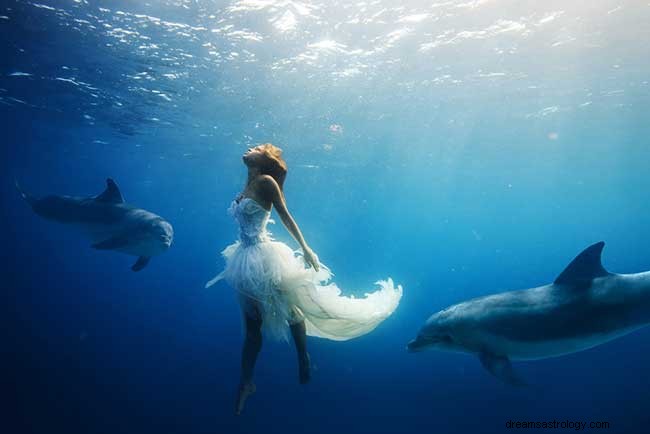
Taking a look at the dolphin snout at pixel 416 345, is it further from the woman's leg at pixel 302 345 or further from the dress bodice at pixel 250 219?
the dress bodice at pixel 250 219

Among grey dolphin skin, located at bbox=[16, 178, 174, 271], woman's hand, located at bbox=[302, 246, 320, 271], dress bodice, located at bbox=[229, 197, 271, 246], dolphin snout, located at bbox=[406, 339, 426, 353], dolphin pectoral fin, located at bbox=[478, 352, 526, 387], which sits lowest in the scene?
dolphin pectoral fin, located at bbox=[478, 352, 526, 387]

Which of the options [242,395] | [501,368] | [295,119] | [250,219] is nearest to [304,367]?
[242,395]

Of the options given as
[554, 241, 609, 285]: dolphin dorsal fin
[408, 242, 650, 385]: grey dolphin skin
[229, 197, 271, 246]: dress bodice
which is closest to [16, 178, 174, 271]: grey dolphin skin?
[229, 197, 271, 246]: dress bodice

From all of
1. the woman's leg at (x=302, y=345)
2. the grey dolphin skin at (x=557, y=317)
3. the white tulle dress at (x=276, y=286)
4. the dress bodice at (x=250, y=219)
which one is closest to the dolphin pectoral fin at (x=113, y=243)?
the white tulle dress at (x=276, y=286)

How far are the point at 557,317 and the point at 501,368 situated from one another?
114cm

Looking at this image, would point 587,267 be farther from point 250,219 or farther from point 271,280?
point 250,219

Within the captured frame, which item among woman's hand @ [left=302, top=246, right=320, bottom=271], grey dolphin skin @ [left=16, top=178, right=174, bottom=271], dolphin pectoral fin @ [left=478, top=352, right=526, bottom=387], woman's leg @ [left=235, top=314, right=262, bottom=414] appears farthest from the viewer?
grey dolphin skin @ [left=16, top=178, right=174, bottom=271]

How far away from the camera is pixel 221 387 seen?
479 inches

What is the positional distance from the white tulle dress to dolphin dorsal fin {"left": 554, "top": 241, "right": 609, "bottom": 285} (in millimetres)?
3523

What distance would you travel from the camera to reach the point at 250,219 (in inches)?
160

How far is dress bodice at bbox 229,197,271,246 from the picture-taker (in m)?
3.98

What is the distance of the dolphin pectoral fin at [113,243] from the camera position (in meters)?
11.2

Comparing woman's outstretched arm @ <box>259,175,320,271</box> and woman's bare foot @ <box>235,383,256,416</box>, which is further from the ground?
woman's outstretched arm @ <box>259,175,320,271</box>

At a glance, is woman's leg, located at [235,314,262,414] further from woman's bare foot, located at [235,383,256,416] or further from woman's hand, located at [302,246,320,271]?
woman's hand, located at [302,246,320,271]
